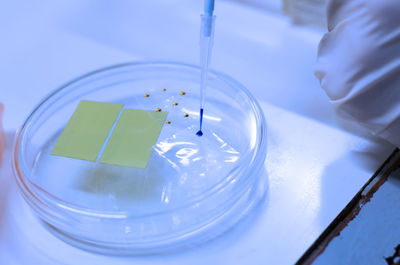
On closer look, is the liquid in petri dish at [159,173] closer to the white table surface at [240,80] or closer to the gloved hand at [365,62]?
the white table surface at [240,80]

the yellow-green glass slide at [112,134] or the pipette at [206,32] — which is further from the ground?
the pipette at [206,32]

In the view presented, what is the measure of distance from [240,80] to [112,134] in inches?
10.8

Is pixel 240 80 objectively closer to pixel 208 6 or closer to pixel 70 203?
pixel 208 6

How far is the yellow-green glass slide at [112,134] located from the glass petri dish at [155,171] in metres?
0.01

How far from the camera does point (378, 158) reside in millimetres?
628

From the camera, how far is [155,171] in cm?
60

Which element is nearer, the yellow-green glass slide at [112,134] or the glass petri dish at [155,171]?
the glass petri dish at [155,171]

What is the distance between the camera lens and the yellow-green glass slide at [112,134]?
62cm

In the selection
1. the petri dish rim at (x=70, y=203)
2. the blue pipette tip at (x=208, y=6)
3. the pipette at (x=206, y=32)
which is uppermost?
the blue pipette tip at (x=208, y=6)

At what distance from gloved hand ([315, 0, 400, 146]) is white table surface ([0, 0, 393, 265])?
8 centimetres

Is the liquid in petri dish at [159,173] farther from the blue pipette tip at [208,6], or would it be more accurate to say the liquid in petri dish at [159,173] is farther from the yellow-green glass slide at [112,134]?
the blue pipette tip at [208,6]

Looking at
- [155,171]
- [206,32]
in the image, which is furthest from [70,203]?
[206,32]

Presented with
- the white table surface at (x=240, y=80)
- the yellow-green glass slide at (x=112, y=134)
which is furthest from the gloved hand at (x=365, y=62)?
the yellow-green glass slide at (x=112, y=134)

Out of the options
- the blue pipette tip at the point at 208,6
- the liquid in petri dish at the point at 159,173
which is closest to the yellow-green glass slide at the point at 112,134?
the liquid in petri dish at the point at 159,173
